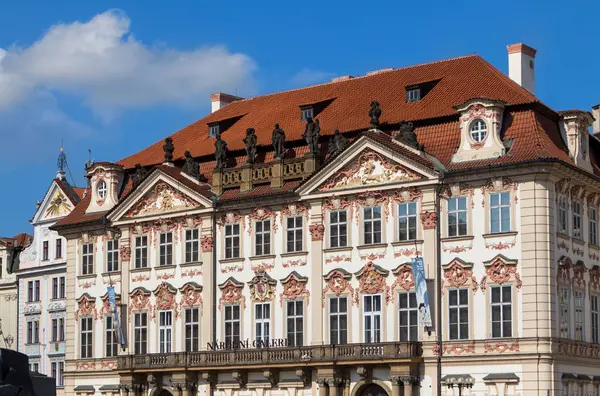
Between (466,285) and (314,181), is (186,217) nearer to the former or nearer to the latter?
(314,181)

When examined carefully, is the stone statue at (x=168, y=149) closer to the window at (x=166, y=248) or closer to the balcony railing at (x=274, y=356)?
the window at (x=166, y=248)

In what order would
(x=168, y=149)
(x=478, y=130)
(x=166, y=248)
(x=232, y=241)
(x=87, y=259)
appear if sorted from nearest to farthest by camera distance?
(x=478, y=130) → (x=232, y=241) → (x=166, y=248) → (x=168, y=149) → (x=87, y=259)

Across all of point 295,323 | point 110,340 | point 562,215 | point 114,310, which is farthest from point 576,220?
A: point 110,340

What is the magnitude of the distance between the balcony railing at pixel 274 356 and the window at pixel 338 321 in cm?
105

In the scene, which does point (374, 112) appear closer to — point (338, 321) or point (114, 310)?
point (338, 321)

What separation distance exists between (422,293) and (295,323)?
26.6 ft

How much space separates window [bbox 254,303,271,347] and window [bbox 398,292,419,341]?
7824 mm

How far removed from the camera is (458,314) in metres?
61.3

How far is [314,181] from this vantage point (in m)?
66.1

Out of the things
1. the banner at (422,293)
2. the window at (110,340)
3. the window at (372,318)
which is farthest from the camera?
the window at (110,340)

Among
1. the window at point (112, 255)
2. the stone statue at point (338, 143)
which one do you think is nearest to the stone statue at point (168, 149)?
the window at point (112, 255)

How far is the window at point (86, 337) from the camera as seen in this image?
75625 mm

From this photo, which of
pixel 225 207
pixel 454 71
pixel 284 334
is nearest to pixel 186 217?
pixel 225 207

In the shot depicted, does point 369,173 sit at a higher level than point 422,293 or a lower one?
higher
